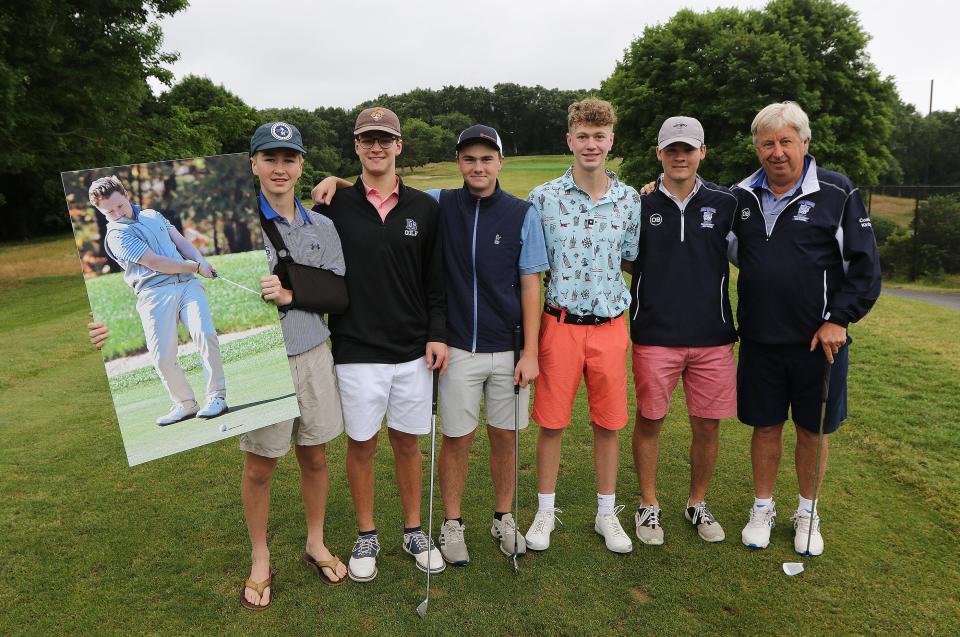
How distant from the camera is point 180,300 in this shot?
9.47 feet

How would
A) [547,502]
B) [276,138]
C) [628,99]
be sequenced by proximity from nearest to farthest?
[276,138], [547,502], [628,99]

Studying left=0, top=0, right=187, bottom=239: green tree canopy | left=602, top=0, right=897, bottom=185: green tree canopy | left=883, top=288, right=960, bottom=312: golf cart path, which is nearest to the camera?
left=883, top=288, right=960, bottom=312: golf cart path

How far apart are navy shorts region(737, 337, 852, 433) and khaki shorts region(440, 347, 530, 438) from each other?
4.54 ft

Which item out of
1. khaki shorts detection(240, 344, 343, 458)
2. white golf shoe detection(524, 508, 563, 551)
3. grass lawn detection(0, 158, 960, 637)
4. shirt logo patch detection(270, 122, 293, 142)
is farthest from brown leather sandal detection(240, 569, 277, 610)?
shirt logo patch detection(270, 122, 293, 142)

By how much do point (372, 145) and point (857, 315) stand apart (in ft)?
9.13

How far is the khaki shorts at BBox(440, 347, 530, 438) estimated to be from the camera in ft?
11.9

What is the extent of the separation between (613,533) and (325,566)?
5.52 ft

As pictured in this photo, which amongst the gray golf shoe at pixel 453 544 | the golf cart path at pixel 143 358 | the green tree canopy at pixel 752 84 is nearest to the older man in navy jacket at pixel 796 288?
the gray golf shoe at pixel 453 544

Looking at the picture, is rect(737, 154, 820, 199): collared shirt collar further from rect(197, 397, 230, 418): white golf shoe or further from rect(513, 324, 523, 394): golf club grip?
rect(197, 397, 230, 418): white golf shoe

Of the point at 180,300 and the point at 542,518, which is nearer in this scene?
the point at 180,300

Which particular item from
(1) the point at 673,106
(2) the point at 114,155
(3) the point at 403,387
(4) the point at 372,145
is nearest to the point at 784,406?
(3) the point at 403,387

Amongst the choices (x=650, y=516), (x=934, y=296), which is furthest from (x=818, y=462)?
(x=934, y=296)

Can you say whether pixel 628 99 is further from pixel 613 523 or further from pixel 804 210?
pixel 613 523

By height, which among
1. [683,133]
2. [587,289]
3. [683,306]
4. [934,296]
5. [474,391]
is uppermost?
[683,133]
